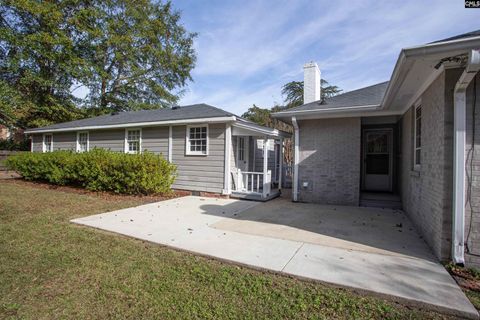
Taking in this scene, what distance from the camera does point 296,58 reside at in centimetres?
1402

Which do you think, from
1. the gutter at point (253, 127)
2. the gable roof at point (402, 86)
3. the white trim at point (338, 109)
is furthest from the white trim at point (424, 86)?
the gutter at point (253, 127)

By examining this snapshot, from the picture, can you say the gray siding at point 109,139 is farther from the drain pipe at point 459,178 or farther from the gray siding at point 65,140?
the drain pipe at point 459,178

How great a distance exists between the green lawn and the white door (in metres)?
6.08

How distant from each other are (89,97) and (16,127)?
5950mm

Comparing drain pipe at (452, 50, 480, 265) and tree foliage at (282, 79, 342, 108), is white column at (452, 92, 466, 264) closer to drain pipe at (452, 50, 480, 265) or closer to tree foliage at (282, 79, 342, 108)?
drain pipe at (452, 50, 480, 265)

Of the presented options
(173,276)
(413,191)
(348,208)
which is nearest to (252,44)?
(348,208)

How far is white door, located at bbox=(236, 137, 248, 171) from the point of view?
387 inches

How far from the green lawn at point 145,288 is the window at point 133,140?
7324mm

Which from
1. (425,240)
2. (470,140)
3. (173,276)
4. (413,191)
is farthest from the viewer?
(413,191)

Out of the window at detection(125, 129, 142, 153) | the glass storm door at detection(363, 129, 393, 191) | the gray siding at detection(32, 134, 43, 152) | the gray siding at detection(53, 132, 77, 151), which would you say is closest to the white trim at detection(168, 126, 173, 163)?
the window at detection(125, 129, 142, 153)

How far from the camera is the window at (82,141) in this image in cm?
1342

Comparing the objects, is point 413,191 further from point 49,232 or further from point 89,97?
point 89,97

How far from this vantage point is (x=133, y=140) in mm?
11398

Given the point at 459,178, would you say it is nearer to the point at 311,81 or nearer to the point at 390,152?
the point at 390,152
